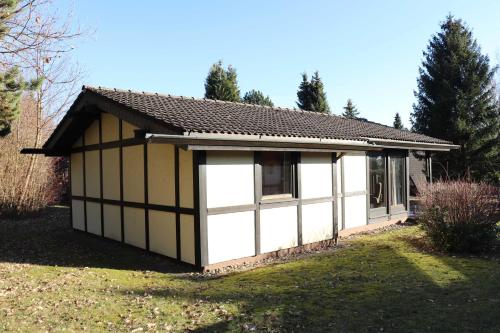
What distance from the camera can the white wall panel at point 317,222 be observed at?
10062mm

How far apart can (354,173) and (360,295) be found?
681cm

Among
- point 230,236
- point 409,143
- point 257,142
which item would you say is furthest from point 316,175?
point 409,143

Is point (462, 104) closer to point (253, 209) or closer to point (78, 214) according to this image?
point (253, 209)

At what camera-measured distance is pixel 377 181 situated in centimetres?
1357

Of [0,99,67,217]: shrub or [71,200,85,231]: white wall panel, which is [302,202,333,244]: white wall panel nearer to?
[71,200,85,231]: white wall panel

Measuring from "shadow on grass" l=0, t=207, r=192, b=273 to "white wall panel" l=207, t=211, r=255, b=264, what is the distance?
71cm

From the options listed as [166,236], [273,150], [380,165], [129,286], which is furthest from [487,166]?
[129,286]

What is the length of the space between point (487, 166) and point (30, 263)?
21.3 meters

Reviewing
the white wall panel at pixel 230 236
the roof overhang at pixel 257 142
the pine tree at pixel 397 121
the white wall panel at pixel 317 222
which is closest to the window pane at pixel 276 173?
the roof overhang at pixel 257 142

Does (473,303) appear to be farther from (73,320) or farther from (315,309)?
(73,320)

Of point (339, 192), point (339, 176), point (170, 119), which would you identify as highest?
point (170, 119)

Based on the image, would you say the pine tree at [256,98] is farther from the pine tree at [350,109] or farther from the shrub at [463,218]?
the shrub at [463,218]

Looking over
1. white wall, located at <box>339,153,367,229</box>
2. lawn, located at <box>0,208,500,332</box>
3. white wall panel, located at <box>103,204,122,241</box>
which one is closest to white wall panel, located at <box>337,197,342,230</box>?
white wall, located at <box>339,153,367,229</box>

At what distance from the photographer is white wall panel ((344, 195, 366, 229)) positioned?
40.0 feet
